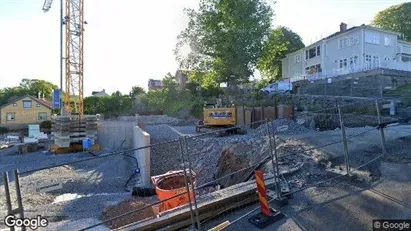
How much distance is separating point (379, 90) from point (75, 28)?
91.7 ft

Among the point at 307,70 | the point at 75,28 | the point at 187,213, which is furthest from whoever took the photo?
the point at 307,70

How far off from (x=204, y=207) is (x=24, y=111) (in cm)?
5970

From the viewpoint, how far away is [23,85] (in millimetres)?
74312

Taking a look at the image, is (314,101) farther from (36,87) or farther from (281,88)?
(36,87)

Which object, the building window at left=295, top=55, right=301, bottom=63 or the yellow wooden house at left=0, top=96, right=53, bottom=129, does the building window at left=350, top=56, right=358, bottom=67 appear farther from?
the yellow wooden house at left=0, top=96, right=53, bottom=129

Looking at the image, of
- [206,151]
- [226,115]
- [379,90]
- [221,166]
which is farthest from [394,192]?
[379,90]

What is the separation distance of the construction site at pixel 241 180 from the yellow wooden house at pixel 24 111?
119 ft

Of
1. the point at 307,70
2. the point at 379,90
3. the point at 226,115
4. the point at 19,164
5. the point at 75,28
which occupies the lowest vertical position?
the point at 19,164

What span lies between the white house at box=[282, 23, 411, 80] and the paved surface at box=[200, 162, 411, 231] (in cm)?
2550

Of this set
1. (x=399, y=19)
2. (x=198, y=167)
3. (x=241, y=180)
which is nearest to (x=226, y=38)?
(x=198, y=167)

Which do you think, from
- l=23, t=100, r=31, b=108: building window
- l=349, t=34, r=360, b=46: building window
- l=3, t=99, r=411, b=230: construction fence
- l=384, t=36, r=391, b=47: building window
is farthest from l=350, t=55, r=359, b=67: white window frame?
l=23, t=100, r=31, b=108: building window

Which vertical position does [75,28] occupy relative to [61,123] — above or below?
above

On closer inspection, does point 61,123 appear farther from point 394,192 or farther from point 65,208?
point 394,192

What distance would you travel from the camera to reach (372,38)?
34.2m
